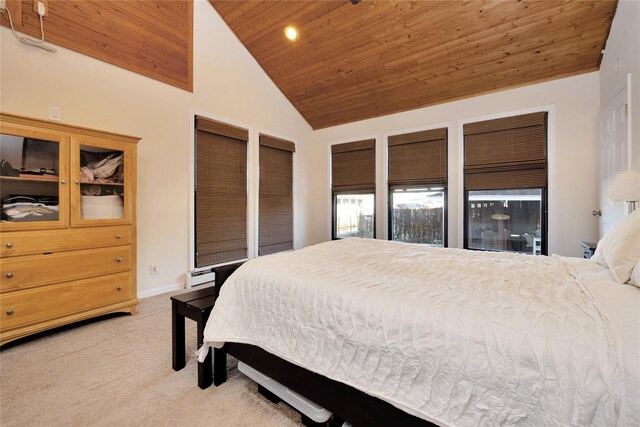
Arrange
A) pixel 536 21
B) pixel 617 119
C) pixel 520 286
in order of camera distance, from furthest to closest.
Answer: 1. pixel 536 21
2. pixel 617 119
3. pixel 520 286

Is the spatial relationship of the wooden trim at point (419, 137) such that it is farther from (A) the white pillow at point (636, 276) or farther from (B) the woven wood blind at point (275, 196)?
(A) the white pillow at point (636, 276)

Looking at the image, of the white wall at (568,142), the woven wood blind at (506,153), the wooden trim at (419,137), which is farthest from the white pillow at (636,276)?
the wooden trim at (419,137)

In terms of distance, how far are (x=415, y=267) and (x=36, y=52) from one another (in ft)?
12.3

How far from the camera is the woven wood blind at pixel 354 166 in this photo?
4.75 meters

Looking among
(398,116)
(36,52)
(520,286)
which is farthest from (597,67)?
(36,52)

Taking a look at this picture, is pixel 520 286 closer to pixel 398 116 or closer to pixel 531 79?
pixel 531 79

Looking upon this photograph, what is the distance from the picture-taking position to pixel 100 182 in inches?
98.9

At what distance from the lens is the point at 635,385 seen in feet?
2.16

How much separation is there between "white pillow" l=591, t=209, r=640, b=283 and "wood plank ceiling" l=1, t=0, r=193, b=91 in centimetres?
430

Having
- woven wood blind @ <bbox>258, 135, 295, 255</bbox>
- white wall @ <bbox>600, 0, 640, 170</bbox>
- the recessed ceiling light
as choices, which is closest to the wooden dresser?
woven wood blind @ <bbox>258, 135, 295, 255</bbox>

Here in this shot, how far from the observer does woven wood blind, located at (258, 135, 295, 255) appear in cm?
→ 461

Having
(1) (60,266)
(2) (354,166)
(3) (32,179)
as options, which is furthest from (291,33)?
(1) (60,266)

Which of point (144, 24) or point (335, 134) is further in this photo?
point (335, 134)

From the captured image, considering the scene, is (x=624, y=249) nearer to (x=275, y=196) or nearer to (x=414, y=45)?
(x=414, y=45)
